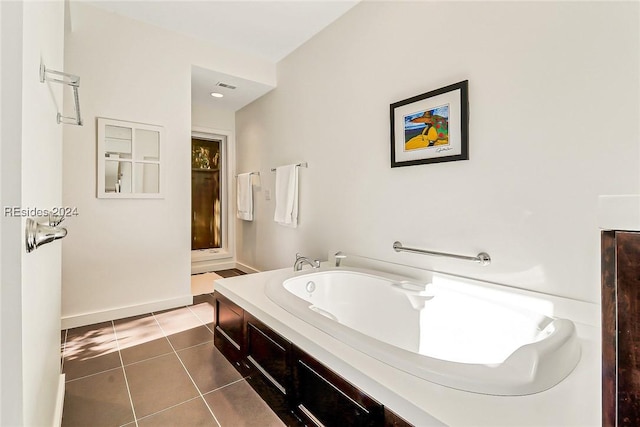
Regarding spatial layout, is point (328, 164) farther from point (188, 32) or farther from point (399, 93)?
Answer: point (188, 32)

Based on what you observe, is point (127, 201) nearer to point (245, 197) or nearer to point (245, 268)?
point (245, 197)

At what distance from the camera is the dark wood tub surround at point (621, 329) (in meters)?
0.41

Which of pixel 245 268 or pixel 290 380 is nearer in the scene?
pixel 290 380

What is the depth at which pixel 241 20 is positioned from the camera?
2689 mm

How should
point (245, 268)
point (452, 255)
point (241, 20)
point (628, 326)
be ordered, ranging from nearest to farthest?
point (628, 326)
point (452, 255)
point (241, 20)
point (245, 268)

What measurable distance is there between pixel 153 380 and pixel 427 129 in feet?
7.39

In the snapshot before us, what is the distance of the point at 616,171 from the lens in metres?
1.25

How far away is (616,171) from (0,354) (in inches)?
78.1

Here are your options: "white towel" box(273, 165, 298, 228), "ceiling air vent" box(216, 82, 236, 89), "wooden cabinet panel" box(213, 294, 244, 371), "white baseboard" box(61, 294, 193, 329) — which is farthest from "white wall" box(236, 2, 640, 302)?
"white baseboard" box(61, 294, 193, 329)

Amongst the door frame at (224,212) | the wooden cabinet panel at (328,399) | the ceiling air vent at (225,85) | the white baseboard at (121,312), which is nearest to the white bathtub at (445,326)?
the wooden cabinet panel at (328,399)

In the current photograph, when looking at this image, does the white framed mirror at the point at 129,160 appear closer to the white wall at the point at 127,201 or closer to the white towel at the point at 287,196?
the white wall at the point at 127,201

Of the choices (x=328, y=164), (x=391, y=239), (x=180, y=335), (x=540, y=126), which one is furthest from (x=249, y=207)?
(x=540, y=126)

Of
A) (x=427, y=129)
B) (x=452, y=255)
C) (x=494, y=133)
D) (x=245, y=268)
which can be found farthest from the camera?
(x=245, y=268)

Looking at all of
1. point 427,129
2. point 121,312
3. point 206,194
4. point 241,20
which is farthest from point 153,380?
point 206,194
